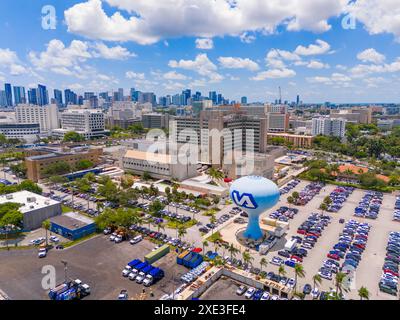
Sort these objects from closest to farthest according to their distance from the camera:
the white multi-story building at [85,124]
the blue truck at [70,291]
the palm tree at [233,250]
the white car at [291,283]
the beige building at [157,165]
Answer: the blue truck at [70,291], the white car at [291,283], the palm tree at [233,250], the beige building at [157,165], the white multi-story building at [85,124]

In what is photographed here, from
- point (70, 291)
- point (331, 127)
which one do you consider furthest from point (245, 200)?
point (331, 127)

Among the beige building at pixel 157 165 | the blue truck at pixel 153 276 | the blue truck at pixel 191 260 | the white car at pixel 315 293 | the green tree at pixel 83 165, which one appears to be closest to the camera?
the white car at pixel 315 293

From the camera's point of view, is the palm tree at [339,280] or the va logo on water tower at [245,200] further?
the va logo on water tower at [245,200]

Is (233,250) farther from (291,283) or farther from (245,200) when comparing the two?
(291,283)

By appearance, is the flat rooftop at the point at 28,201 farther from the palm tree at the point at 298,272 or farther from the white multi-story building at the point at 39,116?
the white multi-story building at the point at 39,116

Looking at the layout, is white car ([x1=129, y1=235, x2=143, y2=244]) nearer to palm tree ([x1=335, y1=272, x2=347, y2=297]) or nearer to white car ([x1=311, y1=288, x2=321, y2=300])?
white car ([x1=311, y1=288, x2=321, y2=300])

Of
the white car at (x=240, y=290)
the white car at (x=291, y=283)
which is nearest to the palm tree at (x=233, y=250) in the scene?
the white car at (x=240, y=290)

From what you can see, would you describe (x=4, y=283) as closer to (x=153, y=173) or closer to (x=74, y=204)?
(x=74, y=204)
